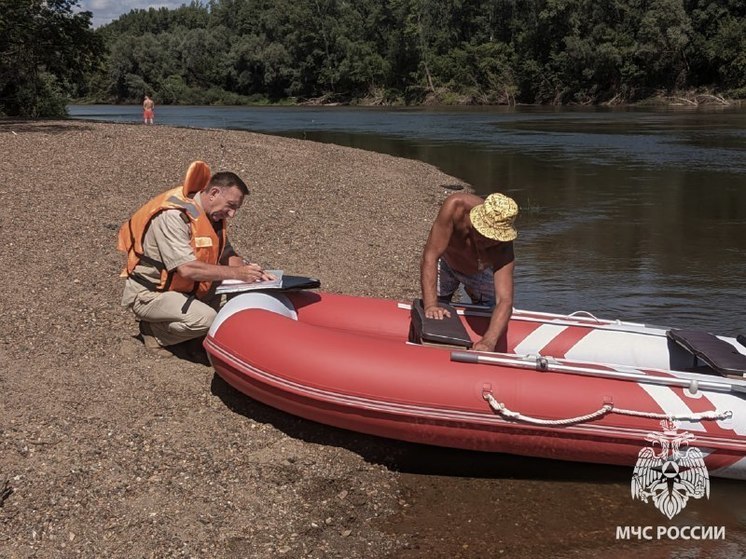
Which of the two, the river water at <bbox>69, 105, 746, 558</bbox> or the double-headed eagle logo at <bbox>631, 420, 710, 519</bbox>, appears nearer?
the river water at <bbox>69, 105, 746, 558</bbox>

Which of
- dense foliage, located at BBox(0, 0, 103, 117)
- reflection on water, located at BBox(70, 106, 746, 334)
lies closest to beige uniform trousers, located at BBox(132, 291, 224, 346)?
reflection on water, located at BBox(70, 106, 746, 334)

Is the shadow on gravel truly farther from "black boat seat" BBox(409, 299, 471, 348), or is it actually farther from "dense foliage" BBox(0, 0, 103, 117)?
"dense foliage" BBox(0, 0, 103, 117)

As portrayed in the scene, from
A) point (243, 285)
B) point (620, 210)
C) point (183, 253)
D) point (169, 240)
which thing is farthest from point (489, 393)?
point (620, 210)

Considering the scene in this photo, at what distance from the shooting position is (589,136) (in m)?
25.2

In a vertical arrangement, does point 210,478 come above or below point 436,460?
above

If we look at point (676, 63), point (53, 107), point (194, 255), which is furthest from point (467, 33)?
point (194, 255)

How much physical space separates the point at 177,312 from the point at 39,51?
58.0 ft

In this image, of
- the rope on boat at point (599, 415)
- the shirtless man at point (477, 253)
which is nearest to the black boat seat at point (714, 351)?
the rope on boat at point (599, 415)

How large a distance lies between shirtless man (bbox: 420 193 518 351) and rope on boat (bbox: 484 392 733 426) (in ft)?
1.58

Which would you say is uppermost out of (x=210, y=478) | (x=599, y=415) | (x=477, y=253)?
(x=477, y=253)

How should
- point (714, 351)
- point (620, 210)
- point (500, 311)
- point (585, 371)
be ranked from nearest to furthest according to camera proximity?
1. point (585, 371)
2. point (714, 351)
3. point (500, 311)
4. point (620, 210)

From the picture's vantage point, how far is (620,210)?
1205 cm

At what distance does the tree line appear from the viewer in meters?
47.9

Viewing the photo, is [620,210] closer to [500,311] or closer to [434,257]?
[434,257]
